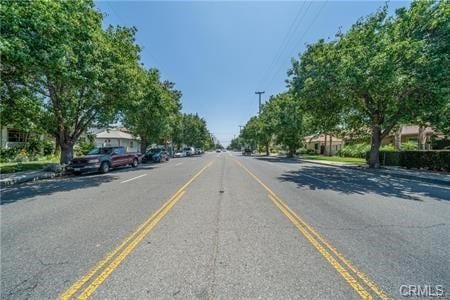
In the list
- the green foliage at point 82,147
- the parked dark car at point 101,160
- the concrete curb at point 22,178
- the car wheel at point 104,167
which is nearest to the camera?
the concrete curb at point 22,178

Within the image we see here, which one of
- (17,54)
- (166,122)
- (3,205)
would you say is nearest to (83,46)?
(17,54)

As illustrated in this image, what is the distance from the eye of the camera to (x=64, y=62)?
10586mm

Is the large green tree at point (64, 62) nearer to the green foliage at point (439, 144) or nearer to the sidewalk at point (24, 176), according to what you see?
the sidewalk at point (24, 176)

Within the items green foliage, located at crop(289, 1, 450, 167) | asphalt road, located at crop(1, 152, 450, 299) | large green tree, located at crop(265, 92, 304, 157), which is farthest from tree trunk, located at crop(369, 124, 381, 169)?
large green tree, located at crop(265, 92, 304, 157)

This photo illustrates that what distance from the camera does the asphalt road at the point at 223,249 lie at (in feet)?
10.8

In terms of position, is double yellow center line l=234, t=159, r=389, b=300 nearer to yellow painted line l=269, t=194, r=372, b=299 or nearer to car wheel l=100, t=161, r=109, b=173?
yellow painted line l=269, t=194, r=372, b=299

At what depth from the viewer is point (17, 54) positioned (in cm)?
887

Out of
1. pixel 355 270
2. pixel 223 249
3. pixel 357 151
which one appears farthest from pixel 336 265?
pixel 357 151

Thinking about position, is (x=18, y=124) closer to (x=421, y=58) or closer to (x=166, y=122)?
(x=166, y=122)

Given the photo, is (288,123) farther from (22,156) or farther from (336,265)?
(336,265)

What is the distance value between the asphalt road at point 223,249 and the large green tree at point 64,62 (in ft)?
18.4

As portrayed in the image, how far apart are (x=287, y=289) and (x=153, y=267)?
1903 mm

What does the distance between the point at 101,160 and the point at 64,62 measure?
963 centimetres

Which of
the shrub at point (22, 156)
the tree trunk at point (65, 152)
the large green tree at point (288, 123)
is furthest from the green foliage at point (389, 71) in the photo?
the shrub at point (22, 156)
